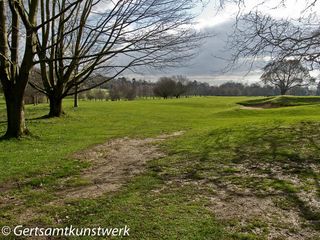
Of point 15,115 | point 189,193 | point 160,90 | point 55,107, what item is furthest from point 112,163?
point 160,90

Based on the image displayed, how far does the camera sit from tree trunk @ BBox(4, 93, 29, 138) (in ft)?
41.2

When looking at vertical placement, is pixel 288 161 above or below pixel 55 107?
below

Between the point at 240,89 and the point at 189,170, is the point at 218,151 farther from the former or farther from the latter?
the point at 240,89

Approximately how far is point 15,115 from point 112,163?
17.9 feet

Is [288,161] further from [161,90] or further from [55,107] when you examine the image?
[161,90]

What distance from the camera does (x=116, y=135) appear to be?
1596 centimetres

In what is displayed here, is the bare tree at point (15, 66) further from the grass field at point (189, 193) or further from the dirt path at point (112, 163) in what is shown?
the dirt path at point (112, 163)

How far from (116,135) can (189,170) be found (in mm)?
8068

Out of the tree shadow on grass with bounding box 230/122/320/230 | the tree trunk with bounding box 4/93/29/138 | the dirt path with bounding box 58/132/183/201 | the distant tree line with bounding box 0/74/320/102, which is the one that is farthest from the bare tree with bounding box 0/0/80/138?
the distant tree line with bounding box 0/74/320/102

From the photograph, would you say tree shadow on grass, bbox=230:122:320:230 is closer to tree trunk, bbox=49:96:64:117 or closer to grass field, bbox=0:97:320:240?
grass field, bbox=0:97:320:240

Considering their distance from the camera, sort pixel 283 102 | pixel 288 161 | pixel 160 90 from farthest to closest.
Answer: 1. pixel 160 90
2. pixel 283 102
3. pixel 288 161

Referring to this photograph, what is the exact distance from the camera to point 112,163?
9.52m

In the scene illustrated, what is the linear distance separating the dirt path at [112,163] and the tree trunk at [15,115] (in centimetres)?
324

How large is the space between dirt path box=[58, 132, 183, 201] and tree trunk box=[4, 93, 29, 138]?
3244 millimetres
